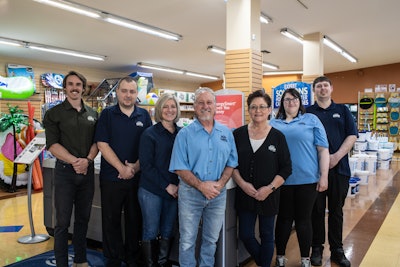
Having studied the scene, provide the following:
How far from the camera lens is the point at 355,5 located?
23.1 feet

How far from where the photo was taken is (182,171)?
2.29 metres

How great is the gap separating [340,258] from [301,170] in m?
1.08

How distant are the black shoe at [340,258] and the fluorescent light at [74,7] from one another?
597cm

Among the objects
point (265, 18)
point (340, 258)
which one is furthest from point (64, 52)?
point (340, 258)

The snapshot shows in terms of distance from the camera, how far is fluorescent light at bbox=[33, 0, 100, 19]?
6.04 m

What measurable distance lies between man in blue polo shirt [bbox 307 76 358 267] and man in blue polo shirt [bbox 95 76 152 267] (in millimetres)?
1667

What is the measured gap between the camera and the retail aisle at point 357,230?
3.33 m

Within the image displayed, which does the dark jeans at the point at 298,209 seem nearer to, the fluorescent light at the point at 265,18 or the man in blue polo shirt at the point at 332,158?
the man in blue polo shirt at the point at 332,158

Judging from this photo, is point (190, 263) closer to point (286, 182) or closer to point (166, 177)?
point (166, 177)

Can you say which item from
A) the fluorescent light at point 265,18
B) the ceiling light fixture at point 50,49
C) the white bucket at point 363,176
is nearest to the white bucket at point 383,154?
the white bucket at point 363,176

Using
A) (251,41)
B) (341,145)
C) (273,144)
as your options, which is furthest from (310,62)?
(273,144)

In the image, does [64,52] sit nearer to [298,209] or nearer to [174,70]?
[174,70]

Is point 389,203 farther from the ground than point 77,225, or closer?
closer

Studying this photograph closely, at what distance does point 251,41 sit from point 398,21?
4793mm
